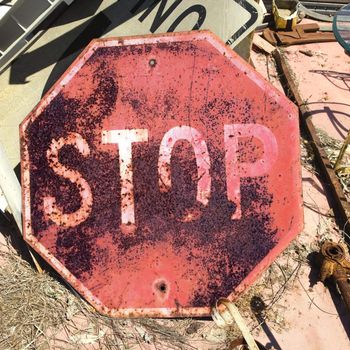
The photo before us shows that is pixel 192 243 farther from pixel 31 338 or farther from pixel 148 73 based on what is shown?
pixel 31 338

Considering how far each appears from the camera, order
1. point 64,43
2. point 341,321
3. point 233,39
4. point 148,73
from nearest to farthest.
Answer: point 148,73, point 341,321, point 233,39, point 64,43

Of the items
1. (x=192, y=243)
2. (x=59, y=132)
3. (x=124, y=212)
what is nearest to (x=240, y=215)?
(x=192, y=243)

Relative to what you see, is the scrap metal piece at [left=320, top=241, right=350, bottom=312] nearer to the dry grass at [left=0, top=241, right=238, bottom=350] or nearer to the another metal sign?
the dry grass at [left=0, top=241, right=238, bottom=350]

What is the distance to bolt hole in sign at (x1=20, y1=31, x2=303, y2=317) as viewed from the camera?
8.20 ft

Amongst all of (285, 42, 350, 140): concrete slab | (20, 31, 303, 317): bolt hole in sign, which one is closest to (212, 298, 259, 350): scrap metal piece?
(20, 31, 303, 317): bolt hole in sign

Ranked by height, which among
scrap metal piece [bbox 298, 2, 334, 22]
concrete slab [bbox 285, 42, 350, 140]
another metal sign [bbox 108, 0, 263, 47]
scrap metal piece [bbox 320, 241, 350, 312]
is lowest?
scrap metal piece [bbox 320, 241, 350, 312]

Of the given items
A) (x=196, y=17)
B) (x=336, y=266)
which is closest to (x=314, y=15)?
(x=196, y=17)

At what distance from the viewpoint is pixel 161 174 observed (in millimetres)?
2514

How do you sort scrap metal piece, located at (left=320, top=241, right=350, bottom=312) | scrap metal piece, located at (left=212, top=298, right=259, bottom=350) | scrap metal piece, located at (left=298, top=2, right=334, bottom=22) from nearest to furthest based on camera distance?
scrap metal piece, located at (left=212, top=298, right=259, bottom=350), scrap metal piece, located at (left=320, top=241, right=350, bottom=312), scrap metal piece, located at (left=298, top=2, right=334, bottom=22)

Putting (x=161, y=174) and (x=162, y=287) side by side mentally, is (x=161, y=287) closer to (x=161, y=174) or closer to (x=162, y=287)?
(x=162, y=287)

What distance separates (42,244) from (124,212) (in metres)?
0.55

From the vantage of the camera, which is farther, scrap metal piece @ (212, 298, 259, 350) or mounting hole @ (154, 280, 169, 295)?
mounting hole @ (154, 280, 169, 295)

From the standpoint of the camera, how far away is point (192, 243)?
100 inches

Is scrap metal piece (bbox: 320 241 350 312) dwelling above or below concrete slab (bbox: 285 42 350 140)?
below
